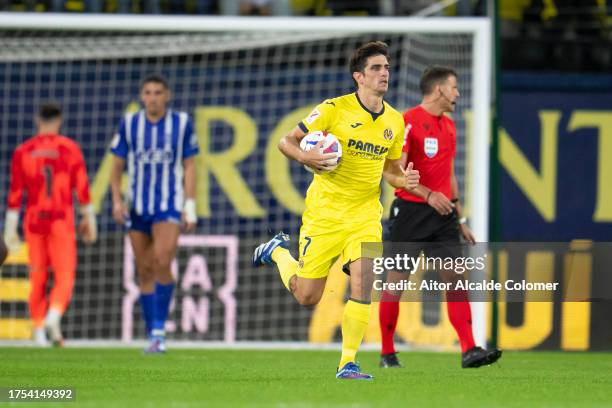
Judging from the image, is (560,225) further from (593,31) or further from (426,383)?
(426,383)

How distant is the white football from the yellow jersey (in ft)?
0.66

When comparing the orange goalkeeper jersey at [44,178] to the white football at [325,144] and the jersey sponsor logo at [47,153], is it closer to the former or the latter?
the jersey sponsor logo at [47,153]

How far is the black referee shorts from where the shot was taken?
30.2 ft

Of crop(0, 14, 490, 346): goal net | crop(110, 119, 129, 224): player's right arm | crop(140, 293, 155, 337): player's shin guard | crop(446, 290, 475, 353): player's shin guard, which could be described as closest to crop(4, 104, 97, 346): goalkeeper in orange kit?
crop(110, 119, 129, 224): player's right arm

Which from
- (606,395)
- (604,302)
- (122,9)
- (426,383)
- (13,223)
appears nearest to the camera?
(606,395)

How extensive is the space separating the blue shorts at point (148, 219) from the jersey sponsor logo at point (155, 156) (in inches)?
15.7

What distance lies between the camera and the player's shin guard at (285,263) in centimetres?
813

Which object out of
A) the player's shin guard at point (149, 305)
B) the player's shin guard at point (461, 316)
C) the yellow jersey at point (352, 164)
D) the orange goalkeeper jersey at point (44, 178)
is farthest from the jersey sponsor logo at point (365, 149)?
the orange goalkeeper jersey at point (44, 178)

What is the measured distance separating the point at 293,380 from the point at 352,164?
1212mm

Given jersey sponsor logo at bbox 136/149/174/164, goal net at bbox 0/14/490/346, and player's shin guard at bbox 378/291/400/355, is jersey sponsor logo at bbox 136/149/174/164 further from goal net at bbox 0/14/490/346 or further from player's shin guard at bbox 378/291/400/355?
goal net at bbox 0/14/490/346

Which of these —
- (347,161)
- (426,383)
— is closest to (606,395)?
(426,383)

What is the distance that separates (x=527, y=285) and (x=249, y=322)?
11.5 feet

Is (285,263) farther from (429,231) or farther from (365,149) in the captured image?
(429,231)

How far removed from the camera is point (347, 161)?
307 inches
